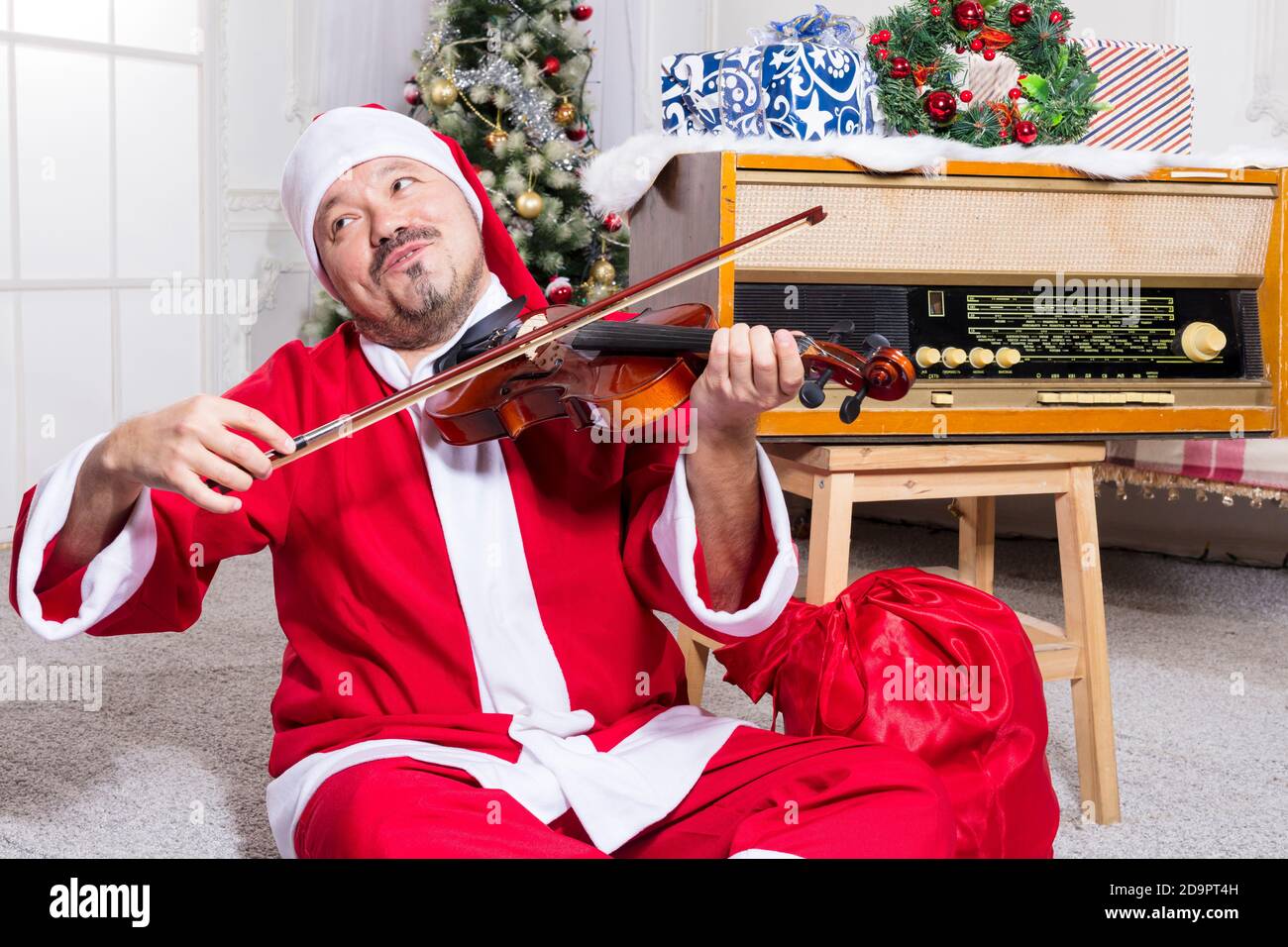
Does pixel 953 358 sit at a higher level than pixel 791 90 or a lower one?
lower

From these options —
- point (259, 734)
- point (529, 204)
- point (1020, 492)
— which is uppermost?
point (529, 204)

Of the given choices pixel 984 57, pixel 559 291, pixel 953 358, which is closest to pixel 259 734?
pixel 953 358

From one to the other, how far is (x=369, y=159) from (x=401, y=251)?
0.15 meters

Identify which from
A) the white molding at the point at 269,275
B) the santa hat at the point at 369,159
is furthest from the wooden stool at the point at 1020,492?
the white molding at the point at 269,275

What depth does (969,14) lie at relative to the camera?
6.16 feet

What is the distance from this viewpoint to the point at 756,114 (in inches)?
71.3

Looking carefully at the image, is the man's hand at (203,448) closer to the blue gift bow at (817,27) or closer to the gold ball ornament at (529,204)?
the blue gift bow at (817,27)

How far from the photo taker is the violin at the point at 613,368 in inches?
45.2

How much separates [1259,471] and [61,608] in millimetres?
2160

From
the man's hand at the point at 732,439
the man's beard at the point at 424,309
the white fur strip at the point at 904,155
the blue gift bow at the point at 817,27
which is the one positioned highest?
the blue gift bow at the point at 817,27

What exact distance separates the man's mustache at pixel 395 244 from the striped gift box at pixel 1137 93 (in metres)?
1.20

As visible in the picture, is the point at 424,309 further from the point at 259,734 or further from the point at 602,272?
the point at 602,272

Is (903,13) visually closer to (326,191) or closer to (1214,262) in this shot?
(1214,262)

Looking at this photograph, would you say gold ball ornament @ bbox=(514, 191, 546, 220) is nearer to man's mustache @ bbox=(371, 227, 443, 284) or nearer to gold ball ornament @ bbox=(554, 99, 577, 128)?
gold ball ornament @ bbox=(554, 99, 577, 128)
